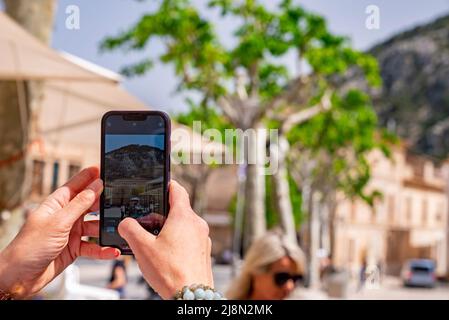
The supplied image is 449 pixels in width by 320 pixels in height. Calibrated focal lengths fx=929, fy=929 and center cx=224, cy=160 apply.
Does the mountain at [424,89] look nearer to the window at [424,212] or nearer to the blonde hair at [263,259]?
the window at [424,212]

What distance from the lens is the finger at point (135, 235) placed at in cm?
73

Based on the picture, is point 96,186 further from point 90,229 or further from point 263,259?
point 263,259

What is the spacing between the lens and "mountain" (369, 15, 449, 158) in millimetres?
49759

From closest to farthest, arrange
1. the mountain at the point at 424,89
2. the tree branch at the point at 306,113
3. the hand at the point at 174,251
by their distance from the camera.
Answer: the hand at the point at 174,251 → the tree branch at the point at 306,113 → the mountain at the point at 424,89

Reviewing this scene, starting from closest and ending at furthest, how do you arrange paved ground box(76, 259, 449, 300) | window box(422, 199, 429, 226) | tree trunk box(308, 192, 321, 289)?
paved ground box(76, 259, 449, 300) < tree trunk box(308, 192, 321, 289) < window box(422, 199, 429, 226)

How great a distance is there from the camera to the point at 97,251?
87cm

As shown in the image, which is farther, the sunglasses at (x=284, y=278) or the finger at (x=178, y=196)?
the sunglasses at (x=284, y=278)

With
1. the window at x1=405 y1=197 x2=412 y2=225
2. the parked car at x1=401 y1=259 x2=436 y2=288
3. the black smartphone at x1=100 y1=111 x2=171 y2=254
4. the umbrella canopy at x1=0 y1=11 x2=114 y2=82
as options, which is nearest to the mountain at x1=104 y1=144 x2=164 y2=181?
the black smartphone at x1=100 y1=111 x2=171 y2=254

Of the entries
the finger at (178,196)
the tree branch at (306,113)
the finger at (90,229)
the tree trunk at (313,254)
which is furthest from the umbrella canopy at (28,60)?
the tree trunk at (313,254)

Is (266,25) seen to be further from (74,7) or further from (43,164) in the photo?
(74,7)

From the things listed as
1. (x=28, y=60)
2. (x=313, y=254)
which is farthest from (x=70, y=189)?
(x=313, y=254)

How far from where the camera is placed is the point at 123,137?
0.86m

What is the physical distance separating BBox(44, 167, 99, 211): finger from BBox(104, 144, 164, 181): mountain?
0.03 m

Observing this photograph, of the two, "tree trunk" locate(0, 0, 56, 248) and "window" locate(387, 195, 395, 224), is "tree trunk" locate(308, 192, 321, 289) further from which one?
"window" locate(387, 195, 395, 224)
